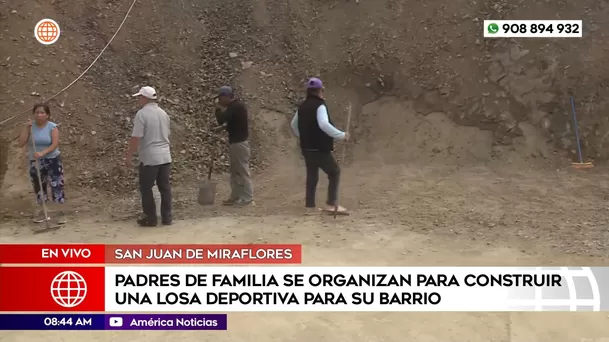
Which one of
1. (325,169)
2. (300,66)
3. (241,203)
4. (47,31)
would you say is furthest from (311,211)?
(47,31)

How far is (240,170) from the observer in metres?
6.49

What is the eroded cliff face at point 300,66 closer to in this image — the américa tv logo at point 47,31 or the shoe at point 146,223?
Result: the américa tv logo at point 47,31

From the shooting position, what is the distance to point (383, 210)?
6449 millimetres

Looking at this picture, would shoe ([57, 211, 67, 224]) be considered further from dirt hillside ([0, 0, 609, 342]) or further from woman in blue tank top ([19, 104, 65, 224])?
dirt hillside ([0, 0, 609, 342])

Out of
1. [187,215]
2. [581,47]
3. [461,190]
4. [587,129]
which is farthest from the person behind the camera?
[581,47]

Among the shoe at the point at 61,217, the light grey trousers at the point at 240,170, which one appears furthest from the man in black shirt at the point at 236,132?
the shoe at the point at 61,217

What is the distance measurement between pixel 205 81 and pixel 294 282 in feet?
20.5

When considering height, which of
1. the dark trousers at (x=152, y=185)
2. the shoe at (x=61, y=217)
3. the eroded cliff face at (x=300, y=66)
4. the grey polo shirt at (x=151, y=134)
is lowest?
the shoe at (x=61, y=217)

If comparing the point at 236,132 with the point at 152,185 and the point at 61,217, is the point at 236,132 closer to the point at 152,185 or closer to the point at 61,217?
the point at 152,185

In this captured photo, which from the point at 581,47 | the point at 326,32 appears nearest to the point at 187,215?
the point at 326,32

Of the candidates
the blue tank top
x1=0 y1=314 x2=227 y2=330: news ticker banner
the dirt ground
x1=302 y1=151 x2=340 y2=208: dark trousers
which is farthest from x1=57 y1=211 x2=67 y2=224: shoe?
x1=302 y1=151 x2=340 y2=208: dark trousers

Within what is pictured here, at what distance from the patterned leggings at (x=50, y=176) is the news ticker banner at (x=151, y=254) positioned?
50.0 inches

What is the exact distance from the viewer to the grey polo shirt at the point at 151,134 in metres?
5.54

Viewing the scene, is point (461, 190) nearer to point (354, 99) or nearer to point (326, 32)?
point (354, 99)
